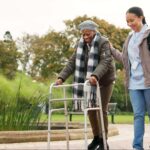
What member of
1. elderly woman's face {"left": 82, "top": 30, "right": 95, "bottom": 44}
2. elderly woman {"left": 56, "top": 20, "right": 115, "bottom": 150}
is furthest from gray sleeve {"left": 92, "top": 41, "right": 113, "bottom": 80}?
elderly woman's face {"left": 82, "top": 30, "right": 95, "bottom": 44}

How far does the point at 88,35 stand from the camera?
7.24m

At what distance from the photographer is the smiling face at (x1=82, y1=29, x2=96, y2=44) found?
724 cm

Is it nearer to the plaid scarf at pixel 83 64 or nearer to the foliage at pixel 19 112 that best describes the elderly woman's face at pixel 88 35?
the plaid scarf at pixel 83 64

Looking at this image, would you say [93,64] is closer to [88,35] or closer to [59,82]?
[88,35]

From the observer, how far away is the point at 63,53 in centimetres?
6644

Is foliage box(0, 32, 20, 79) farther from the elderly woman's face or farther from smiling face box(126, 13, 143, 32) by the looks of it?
smiling face box(126, 13, 143, 32)

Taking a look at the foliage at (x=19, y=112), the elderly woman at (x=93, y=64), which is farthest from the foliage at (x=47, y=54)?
the elderly woman at (x=93, y=64)

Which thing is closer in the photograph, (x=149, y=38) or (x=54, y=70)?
(x=149, y=38)

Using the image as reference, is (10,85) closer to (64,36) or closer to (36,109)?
(36,109)

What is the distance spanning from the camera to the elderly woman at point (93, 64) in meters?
7.17

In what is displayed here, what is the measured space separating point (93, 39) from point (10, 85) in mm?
9250

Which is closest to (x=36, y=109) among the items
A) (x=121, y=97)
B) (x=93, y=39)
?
(x=93, y=39)

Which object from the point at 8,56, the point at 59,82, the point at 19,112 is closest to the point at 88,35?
the point at 59,82

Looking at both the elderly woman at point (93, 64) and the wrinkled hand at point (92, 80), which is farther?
the elderly woman at point (93, 64)
